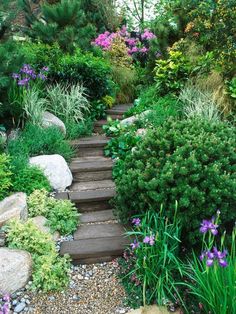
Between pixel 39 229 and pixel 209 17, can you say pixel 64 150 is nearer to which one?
pixel 39 229

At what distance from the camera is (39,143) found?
4.95 m

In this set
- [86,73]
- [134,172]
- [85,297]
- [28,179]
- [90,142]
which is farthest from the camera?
[86,73]

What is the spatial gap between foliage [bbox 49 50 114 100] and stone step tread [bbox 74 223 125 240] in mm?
3140

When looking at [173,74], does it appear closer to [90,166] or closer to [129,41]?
[90,166]

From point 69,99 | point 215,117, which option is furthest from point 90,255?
point 69,99

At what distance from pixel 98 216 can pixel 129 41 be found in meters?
6.21

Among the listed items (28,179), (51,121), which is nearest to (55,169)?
(28,179)

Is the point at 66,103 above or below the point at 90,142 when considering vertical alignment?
above

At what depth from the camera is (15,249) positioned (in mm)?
3469

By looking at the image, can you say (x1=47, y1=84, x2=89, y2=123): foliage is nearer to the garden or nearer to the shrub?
the garden

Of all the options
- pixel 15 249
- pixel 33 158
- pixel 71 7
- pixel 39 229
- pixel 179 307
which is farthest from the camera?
pixel 71 7

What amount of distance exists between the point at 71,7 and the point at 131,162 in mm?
5015

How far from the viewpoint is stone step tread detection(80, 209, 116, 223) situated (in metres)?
4.22

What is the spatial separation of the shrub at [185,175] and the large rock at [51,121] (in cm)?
193
